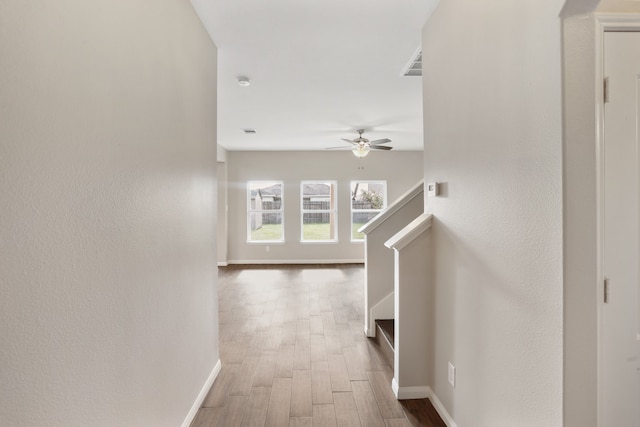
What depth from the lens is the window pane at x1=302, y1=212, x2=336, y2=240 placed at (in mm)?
8266

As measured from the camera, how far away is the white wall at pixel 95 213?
0.88 m

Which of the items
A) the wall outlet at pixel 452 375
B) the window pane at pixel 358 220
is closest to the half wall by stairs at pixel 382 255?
the wall outlet at pixel 452 375

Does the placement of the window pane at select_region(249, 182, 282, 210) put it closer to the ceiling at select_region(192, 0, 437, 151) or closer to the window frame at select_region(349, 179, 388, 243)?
the window frame at select_region(349, 179, 388, 243)

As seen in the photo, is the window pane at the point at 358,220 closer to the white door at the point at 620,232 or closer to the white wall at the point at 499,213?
the white wall at the point at 499,213

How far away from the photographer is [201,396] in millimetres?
2322

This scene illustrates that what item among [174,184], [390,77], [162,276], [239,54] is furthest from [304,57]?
[162,276]

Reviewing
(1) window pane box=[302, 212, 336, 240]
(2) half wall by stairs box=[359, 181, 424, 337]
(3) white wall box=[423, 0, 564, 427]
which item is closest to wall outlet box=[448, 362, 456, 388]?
(3) white wall box=[423, 0, 564, 427]

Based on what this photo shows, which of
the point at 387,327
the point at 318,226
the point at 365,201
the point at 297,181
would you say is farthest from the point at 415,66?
the point at 318,226

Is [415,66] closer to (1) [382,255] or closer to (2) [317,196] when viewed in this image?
(1) [382,255]

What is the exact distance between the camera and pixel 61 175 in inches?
40.4

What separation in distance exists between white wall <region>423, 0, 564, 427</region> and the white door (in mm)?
160

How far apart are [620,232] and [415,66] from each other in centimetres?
259

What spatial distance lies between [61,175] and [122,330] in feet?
2.21

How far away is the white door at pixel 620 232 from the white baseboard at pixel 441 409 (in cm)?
104
